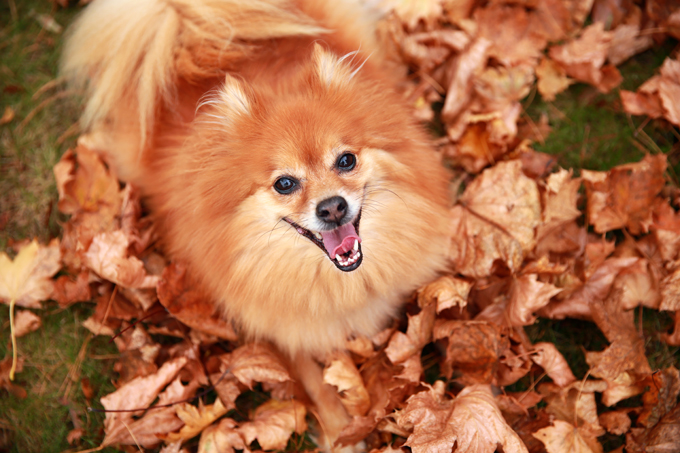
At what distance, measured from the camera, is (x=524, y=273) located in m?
2.46

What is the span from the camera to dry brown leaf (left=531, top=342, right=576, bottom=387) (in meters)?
2.35

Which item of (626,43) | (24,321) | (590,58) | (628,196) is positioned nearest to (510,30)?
(590,58)

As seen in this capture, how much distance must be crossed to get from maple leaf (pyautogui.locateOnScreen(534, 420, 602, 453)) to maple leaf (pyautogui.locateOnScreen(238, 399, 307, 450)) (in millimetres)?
1125

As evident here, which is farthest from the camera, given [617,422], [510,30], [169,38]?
[510,30]

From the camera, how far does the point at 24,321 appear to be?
2.75 m

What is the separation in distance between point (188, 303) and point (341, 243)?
96 cm

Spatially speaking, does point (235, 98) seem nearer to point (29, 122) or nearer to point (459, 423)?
point (459, 423)

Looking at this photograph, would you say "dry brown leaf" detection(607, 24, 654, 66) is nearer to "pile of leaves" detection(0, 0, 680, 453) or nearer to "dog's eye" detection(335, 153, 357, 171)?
"pile of leaves" detection(0, 0, 680, 453)

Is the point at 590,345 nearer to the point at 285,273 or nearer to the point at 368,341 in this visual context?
the point at 368,341

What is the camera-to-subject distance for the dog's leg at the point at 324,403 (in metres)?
2.36

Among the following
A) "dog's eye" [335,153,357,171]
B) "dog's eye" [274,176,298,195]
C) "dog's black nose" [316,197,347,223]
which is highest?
"dog's eye" [335,153,357,171]

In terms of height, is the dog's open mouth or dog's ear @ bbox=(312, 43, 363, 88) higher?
dog's ear @ bbox=(312, 43, 363, 88)

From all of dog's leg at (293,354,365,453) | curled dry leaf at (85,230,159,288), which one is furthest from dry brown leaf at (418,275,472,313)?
curled dry leaf at (85,230,159,288)

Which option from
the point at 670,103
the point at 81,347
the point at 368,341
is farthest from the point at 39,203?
the point at 670,103
